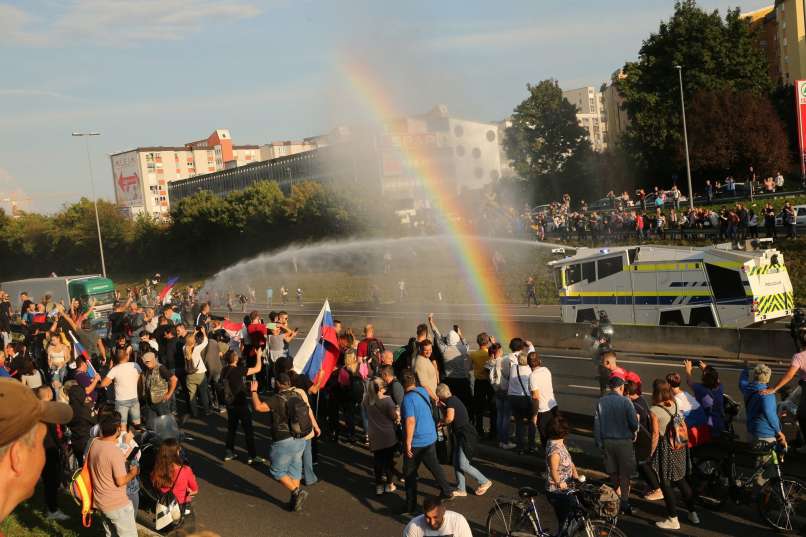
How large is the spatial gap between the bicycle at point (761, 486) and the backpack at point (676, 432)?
2.18ft

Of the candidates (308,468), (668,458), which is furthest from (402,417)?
(668,458)

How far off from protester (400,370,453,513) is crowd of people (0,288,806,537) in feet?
0.05

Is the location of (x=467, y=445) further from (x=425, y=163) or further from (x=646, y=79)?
(x=646, y=79)

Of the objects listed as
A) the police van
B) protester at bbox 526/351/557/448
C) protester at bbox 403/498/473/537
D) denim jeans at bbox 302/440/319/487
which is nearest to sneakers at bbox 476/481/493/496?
protester at bbox 526/351/557/448

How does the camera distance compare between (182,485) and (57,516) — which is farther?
(57,516)

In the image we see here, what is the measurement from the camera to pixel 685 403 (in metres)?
9.69

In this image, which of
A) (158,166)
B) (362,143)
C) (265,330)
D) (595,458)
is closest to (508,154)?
(362,143)

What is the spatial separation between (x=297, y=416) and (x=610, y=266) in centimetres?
1819

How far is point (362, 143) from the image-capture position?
7112 cm

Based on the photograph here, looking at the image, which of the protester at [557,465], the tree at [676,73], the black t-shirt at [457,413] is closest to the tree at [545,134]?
the tree at [676,73]

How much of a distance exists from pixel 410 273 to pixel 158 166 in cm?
12341

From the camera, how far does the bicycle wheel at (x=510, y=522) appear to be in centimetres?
834

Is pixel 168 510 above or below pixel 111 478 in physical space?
below

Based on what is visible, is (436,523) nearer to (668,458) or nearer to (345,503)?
(668,458)
